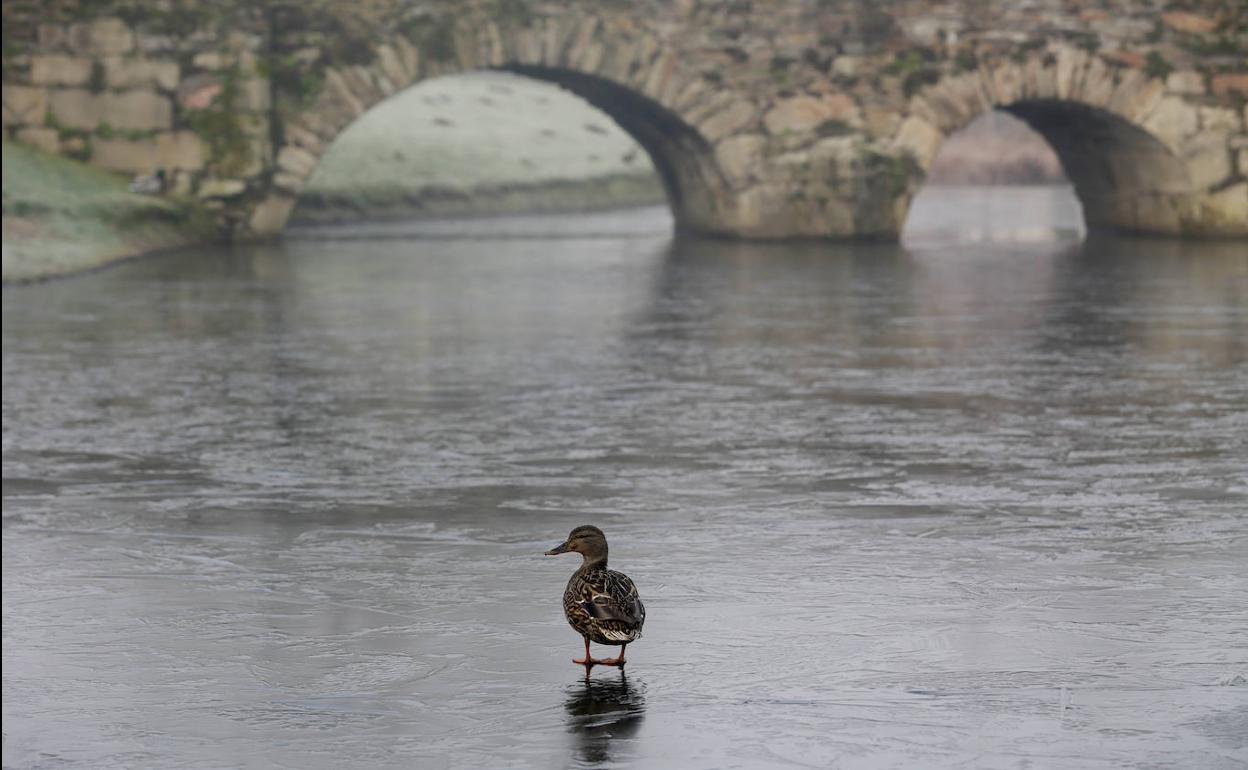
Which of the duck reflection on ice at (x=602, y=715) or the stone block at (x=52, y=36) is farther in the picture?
the stone block at (x=52, y=36)

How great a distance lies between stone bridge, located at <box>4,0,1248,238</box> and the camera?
62.1 feet

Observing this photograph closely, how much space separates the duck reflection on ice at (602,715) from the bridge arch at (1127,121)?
16941 mm

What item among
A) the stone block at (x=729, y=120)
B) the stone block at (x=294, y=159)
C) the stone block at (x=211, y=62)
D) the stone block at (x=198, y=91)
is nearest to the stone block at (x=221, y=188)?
the stone block at (x=294, y=159)

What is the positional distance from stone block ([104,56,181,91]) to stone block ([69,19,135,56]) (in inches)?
3.9

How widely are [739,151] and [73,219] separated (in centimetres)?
665

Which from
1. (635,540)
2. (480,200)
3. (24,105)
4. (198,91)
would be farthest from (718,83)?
(635,540)

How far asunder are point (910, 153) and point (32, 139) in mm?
8626

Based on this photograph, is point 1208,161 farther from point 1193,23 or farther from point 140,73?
point 140,73

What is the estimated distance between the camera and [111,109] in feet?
62.0

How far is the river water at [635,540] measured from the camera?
3777 millimetres

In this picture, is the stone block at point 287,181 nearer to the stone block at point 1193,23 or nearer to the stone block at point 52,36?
the stone block at point 52,36

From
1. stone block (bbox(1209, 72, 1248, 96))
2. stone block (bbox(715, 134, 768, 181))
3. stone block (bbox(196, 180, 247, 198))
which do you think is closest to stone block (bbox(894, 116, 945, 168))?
stone block (bbox(715, 134, 768, 181))

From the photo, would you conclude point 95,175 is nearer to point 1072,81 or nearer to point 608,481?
point 1072,81

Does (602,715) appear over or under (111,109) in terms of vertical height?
under
